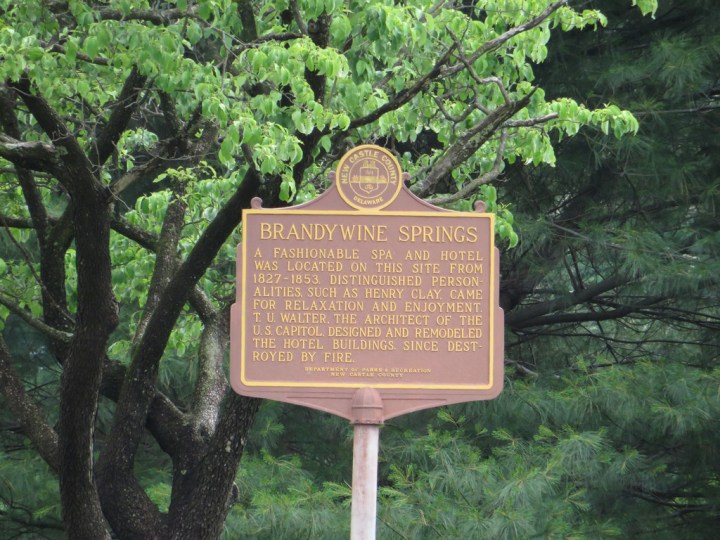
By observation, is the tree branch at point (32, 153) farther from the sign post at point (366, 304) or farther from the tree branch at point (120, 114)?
the sign post at point (366, 304)

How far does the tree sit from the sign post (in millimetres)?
689

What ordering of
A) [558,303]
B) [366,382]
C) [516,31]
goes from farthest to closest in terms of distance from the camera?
[558,303] < [516,31] < [366,382]

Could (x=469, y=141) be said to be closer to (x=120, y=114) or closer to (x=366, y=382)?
(x=120, y=114)

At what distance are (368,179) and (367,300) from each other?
57cm

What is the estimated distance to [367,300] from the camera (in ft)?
18.4

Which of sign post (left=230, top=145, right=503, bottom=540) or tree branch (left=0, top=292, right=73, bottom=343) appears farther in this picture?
tree branch (left=0, top=292, right=73, bottom=343)

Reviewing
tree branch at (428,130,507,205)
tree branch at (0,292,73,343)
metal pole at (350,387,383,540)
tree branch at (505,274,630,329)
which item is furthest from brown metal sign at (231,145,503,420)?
tree branch at (505,274,630,329)

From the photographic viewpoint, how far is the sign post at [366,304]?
218 inches

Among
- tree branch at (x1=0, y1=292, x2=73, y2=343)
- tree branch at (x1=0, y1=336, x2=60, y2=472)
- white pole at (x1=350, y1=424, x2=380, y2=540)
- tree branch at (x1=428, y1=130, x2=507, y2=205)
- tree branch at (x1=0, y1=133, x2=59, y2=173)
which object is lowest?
white pole at (x1=350, y1=424, x2=380, y2=540)

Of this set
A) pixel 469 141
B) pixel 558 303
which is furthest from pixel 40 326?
pixel 558 303

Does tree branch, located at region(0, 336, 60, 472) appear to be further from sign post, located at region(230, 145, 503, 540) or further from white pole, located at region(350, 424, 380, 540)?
white pole, located at region(350, 424, 380, 540)

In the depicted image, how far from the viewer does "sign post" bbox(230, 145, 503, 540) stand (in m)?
5.55

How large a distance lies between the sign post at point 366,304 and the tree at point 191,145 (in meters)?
0.69

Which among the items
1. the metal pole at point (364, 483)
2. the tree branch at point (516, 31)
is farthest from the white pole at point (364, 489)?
the tree branch at point (516, 31)
